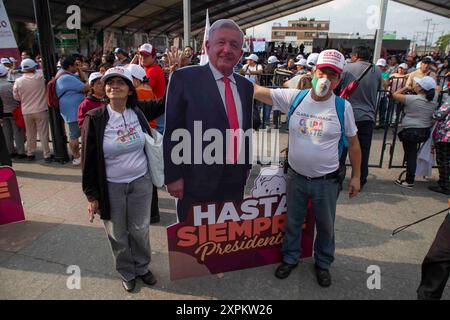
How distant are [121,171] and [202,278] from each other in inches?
47.5

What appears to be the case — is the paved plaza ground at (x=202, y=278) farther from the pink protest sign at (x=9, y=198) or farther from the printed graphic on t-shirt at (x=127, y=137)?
the printed graphic on t-shirt at (x=127, y=137)

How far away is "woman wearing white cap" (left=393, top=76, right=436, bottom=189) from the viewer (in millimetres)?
4852

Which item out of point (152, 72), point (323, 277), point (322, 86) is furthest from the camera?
point (152, 72)

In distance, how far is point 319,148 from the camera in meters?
2.54

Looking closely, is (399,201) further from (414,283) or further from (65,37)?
(65,37)

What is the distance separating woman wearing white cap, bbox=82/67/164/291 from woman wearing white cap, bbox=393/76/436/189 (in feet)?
13.6

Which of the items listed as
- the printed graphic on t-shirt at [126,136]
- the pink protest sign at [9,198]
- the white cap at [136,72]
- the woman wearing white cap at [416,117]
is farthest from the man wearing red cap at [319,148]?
the pink protest sign at [9,198]

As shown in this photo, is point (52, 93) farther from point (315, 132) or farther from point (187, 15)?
point (187, 15)

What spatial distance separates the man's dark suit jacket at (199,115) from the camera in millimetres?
2270

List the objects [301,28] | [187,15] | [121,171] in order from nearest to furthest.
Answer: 1. [121,171]
2. [187,15]
3. [301,28]

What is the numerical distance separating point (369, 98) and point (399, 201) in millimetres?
1524

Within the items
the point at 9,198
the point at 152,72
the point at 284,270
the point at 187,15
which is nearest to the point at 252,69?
the point at 187,15

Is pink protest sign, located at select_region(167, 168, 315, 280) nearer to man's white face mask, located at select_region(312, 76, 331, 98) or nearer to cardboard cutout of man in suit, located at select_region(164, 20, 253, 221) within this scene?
cardboard cutout of man in suit, located at select_region(164, 20, 253, 221)

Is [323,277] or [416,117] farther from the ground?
[416,117]
